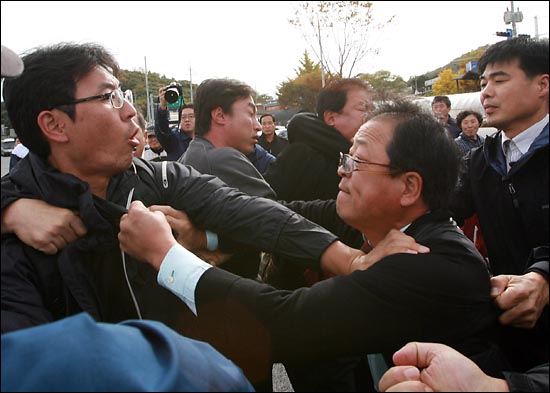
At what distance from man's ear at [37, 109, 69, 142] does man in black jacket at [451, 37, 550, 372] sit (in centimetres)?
175

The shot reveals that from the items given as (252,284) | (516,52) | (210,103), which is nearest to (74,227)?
(252,284)

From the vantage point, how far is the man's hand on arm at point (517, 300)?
1.56 meters

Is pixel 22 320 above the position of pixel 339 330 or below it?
above

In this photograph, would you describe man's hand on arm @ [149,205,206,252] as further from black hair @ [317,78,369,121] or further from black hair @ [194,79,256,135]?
black hair @ [317,78,369,121]

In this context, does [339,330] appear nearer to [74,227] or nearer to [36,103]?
[74,227]

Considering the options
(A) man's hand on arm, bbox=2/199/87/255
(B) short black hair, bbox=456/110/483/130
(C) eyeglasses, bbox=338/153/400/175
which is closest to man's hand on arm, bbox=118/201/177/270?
(A) man's hand on arm, bbox=2/199/87/255

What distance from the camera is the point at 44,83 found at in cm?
154

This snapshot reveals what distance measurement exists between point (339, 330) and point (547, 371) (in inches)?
22.1

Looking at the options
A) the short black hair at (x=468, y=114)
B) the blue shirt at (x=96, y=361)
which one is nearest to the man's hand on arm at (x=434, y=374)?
the blue shirt at (x=96, y=361)

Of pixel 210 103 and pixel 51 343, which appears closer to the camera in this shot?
pixel 51 343

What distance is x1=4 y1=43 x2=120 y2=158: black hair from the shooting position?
1519mm

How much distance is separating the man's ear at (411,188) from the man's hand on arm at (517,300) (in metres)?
0.37

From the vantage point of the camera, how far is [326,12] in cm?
528

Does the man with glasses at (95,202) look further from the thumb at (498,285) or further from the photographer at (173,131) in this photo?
the photographer at (173,131)
